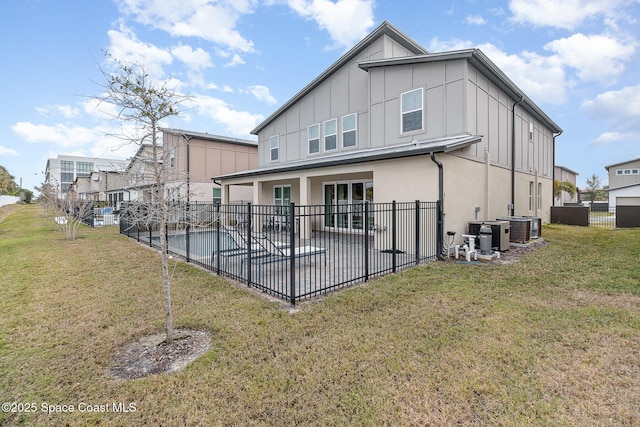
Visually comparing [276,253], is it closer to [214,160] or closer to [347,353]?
[347,353]

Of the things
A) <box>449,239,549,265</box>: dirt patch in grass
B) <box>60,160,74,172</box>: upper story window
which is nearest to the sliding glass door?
<box>449,239,549,265</box>: dirt patch in grass

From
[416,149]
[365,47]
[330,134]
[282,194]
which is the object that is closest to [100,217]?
[282,194]

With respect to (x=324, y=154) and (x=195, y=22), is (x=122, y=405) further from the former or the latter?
(x=324, y=154)

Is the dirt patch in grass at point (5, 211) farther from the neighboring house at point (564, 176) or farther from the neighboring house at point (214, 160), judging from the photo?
the neighboring house at point (564, 176)

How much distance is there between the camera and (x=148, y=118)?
3.70 metres

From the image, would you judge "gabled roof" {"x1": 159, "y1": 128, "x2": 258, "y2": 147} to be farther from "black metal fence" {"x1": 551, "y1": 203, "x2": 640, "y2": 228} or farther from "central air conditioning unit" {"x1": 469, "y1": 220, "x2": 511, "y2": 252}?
"black metal fence" {"x1": 551, "y1": 203, "x2": 640, "y2": 228}

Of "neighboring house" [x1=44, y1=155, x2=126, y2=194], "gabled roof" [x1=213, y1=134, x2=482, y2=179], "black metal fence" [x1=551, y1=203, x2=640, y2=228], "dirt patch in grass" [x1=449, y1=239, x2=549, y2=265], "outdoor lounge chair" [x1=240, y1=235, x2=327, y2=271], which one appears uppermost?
"neighboring house" [x1=44, y1=155, x2=126, y2=194]

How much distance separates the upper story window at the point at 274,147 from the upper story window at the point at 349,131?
17.8 ft

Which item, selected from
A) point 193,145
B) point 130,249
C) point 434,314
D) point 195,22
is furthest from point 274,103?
point 434,314

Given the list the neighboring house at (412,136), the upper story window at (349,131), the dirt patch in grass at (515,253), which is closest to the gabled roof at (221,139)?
the neighboring house at (412,136)

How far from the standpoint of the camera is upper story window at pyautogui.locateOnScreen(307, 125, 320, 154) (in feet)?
50.5

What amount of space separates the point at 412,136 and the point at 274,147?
32.6 ft

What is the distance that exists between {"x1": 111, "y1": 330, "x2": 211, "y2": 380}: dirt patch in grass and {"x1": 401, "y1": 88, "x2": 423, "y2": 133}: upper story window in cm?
994

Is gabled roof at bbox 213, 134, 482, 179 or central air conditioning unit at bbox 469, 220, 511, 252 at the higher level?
gabled roof at bbox 213, 134, 482, 179
